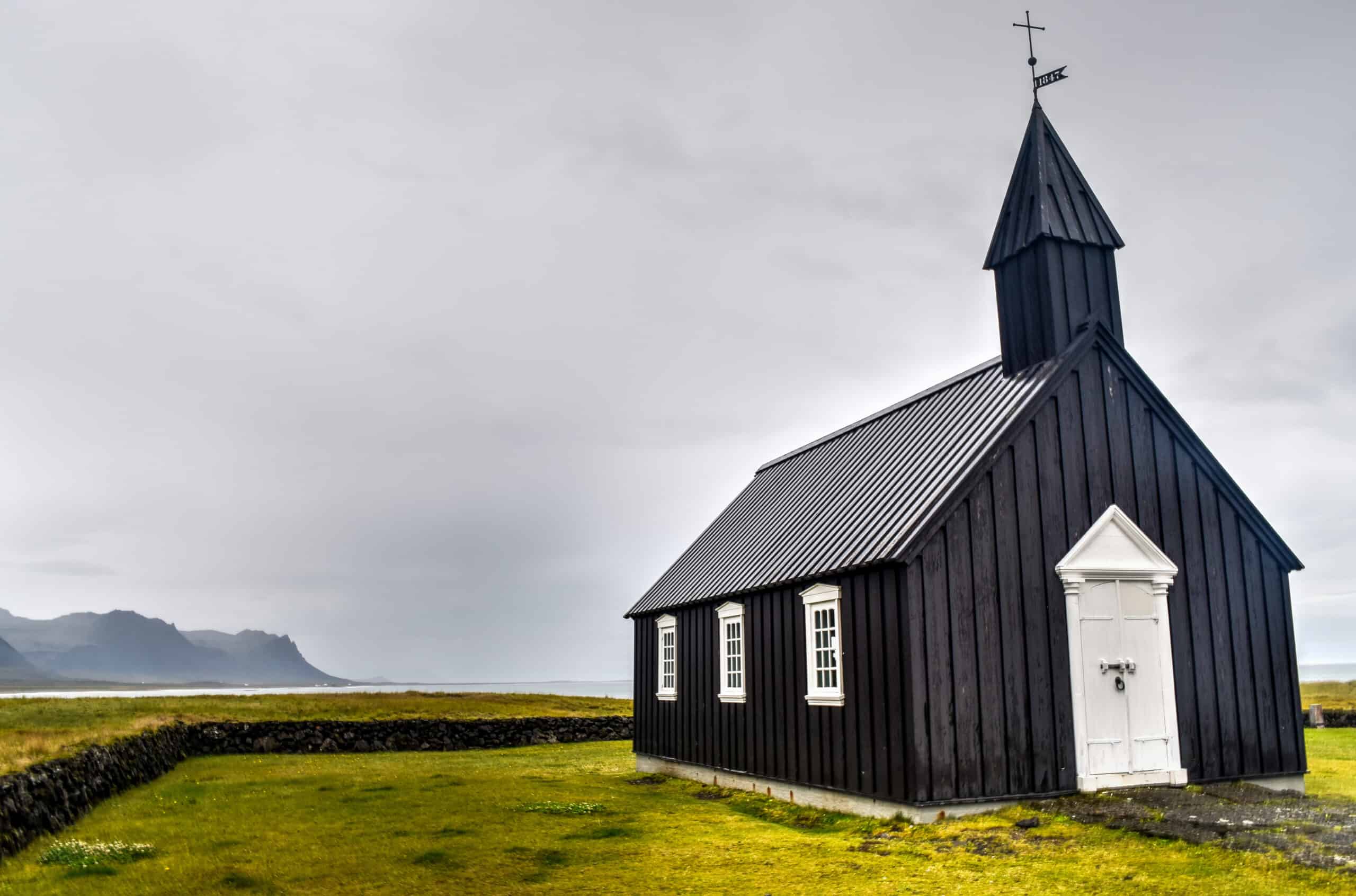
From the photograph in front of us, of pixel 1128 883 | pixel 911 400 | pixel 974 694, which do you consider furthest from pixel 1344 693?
pixel 1128 883

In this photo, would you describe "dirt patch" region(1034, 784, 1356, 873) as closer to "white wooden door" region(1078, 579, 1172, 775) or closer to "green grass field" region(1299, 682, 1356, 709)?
"white wooden door" region(1078, 579, 1172, 775)

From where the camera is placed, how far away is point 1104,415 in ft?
53.3

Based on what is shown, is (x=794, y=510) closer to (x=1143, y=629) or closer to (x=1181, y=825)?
(x=1143, y=629)

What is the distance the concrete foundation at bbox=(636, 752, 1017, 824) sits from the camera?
13.4 m

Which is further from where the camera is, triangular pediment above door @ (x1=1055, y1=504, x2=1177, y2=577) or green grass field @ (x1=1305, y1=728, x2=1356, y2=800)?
green grass field @ (x1=1305, y1=728, x2=1356, y2=800)

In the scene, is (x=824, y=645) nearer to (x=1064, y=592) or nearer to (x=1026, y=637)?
(x=1026, y=637)

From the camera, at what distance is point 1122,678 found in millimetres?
15109

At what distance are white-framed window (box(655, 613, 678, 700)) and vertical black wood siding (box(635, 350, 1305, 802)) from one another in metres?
4.27

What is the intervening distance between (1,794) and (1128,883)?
13.7 metres

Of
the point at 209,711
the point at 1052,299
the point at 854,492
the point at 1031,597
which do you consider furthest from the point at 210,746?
the point at 1052,299

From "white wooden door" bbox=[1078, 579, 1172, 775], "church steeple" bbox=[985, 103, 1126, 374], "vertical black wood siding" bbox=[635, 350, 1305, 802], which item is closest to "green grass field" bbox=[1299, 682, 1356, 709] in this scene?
"vertical black wood siding" bbox=[635, 350, 1305, 802]

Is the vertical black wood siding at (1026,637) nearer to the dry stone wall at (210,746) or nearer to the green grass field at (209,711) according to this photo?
the dry stone wall at (210,746)

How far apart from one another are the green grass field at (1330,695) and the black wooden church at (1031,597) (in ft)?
69.8

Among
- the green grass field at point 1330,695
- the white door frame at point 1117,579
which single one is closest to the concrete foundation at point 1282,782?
the white door frame at point 1117,579
